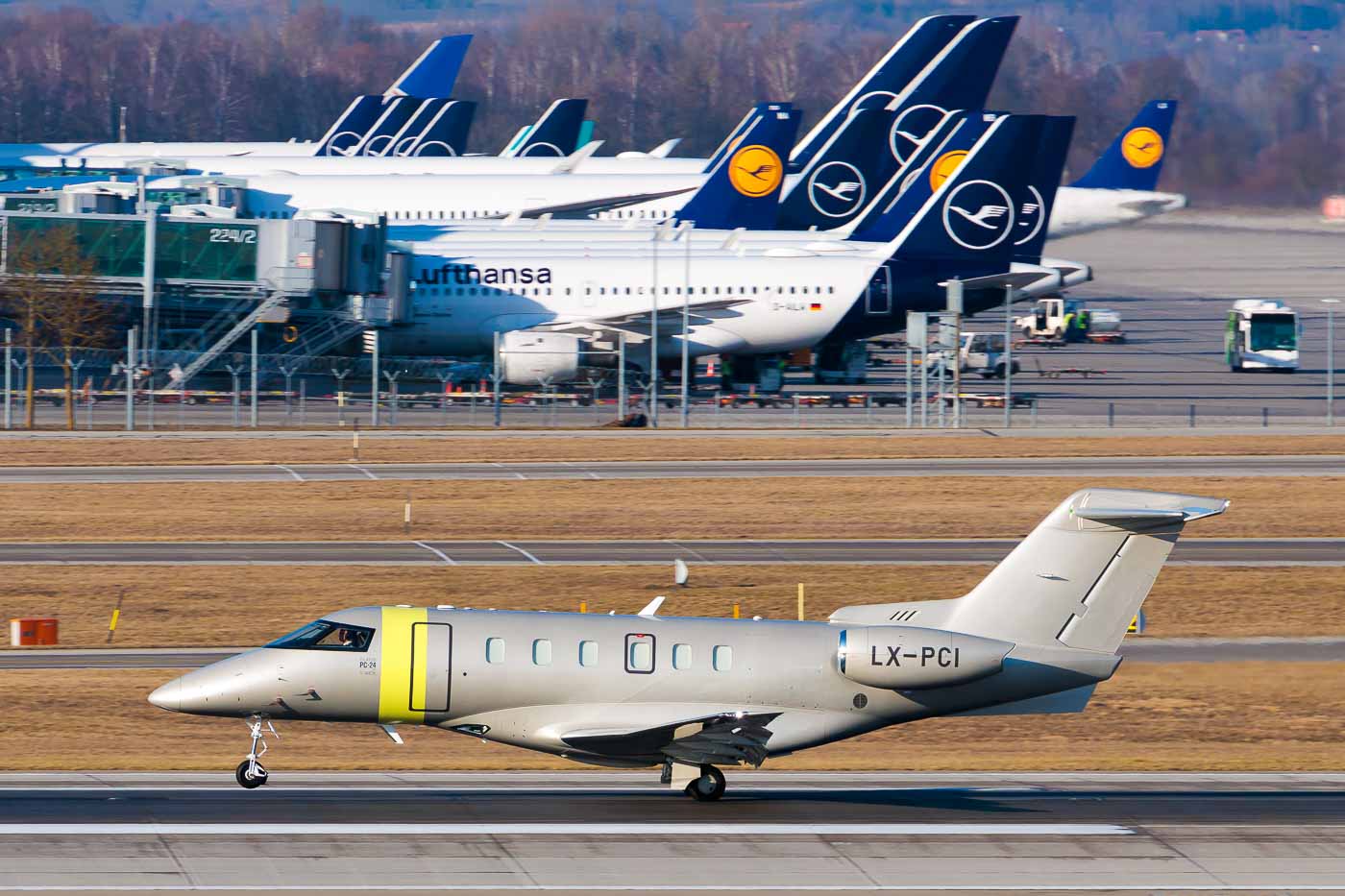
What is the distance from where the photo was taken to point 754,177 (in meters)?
Result: 105

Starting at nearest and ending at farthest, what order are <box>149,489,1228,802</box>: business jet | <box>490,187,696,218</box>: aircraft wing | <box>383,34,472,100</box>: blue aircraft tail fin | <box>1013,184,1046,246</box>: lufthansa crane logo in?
<box>149,489,1228,802</box>: business jet < <box>1013,184,1046,246</box>: lufthansa crane logo < <box>490,187,696,218</box>: aircraft wing < <box>383,34,472,100</box>: blue aircraft tail fin

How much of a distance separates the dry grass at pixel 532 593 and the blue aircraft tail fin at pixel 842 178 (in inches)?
2262

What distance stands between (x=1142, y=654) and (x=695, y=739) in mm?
19135

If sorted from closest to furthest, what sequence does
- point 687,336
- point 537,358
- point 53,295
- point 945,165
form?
point 53,295 → point 687,336 → point 537,358 → point 945,165

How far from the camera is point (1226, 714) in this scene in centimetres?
3909

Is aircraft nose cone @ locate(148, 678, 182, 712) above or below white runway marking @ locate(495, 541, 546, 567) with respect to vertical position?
below

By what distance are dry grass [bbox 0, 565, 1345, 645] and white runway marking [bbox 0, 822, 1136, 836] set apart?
18869 mm

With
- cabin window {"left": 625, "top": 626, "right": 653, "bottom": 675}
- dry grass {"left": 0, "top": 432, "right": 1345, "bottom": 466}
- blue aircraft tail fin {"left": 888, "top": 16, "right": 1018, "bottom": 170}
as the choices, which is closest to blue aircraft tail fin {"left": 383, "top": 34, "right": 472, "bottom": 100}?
blue aircraft tail fin {"left": 888, "top": 16, "right": 1018, "bottom": 170}

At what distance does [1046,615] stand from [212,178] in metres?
87.0

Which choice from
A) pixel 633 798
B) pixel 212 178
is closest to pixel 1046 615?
pixel 633 798

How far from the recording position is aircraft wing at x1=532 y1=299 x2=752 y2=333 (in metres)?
86.2

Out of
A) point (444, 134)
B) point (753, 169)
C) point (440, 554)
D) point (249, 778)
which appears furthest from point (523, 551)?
point (444, 134)

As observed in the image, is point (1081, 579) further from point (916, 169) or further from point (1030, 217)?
point (916, 169)

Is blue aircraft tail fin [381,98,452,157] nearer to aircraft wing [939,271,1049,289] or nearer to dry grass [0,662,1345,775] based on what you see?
aircraft wing [939,271,1049,289]
